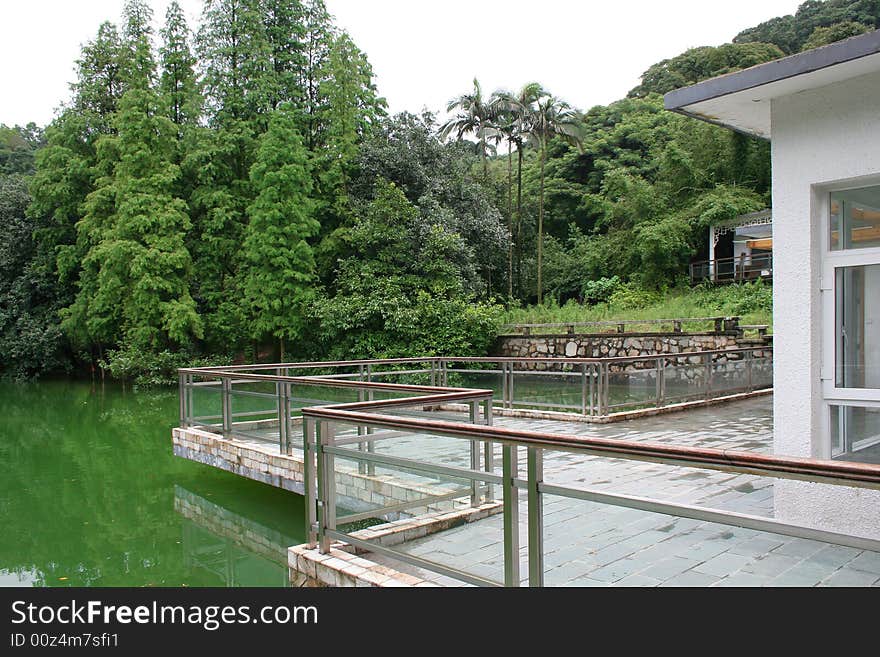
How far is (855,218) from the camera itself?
451 centimetres

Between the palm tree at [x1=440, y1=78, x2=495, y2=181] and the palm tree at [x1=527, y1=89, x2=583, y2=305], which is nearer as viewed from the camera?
the palm tree at [x1=527, y1=89, x2=583, y2=305]

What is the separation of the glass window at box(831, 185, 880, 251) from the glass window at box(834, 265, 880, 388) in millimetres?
164

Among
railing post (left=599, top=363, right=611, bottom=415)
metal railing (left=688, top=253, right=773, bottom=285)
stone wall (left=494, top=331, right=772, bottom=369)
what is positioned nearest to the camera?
railing post (left=599, top=363, right=611, bottom=415)

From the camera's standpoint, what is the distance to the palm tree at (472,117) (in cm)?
2886

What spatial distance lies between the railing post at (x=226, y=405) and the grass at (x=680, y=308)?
1448 centimetres

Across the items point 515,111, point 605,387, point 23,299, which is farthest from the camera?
point 515,111

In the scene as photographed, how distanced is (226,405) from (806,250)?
21.5 ft

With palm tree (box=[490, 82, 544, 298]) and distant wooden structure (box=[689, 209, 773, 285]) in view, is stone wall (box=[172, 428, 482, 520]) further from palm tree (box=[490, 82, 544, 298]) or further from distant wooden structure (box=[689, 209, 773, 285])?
distant wooden structure (box=[689, 209, 773, 285])

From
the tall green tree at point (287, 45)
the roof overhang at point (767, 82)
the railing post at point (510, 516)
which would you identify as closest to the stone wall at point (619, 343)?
the tall green tree at point (287, 45)

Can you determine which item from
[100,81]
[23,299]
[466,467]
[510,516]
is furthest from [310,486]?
[23,299]

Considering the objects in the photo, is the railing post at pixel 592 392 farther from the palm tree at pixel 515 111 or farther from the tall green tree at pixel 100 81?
the tall green tree at pixel 100 81

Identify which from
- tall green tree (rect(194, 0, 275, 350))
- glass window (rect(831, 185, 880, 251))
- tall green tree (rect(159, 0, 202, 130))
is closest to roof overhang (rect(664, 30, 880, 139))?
glass window (rect(831, 185, 880, 251))

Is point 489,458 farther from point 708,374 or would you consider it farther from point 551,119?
point 551,119

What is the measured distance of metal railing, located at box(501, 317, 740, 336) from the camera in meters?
17.6
